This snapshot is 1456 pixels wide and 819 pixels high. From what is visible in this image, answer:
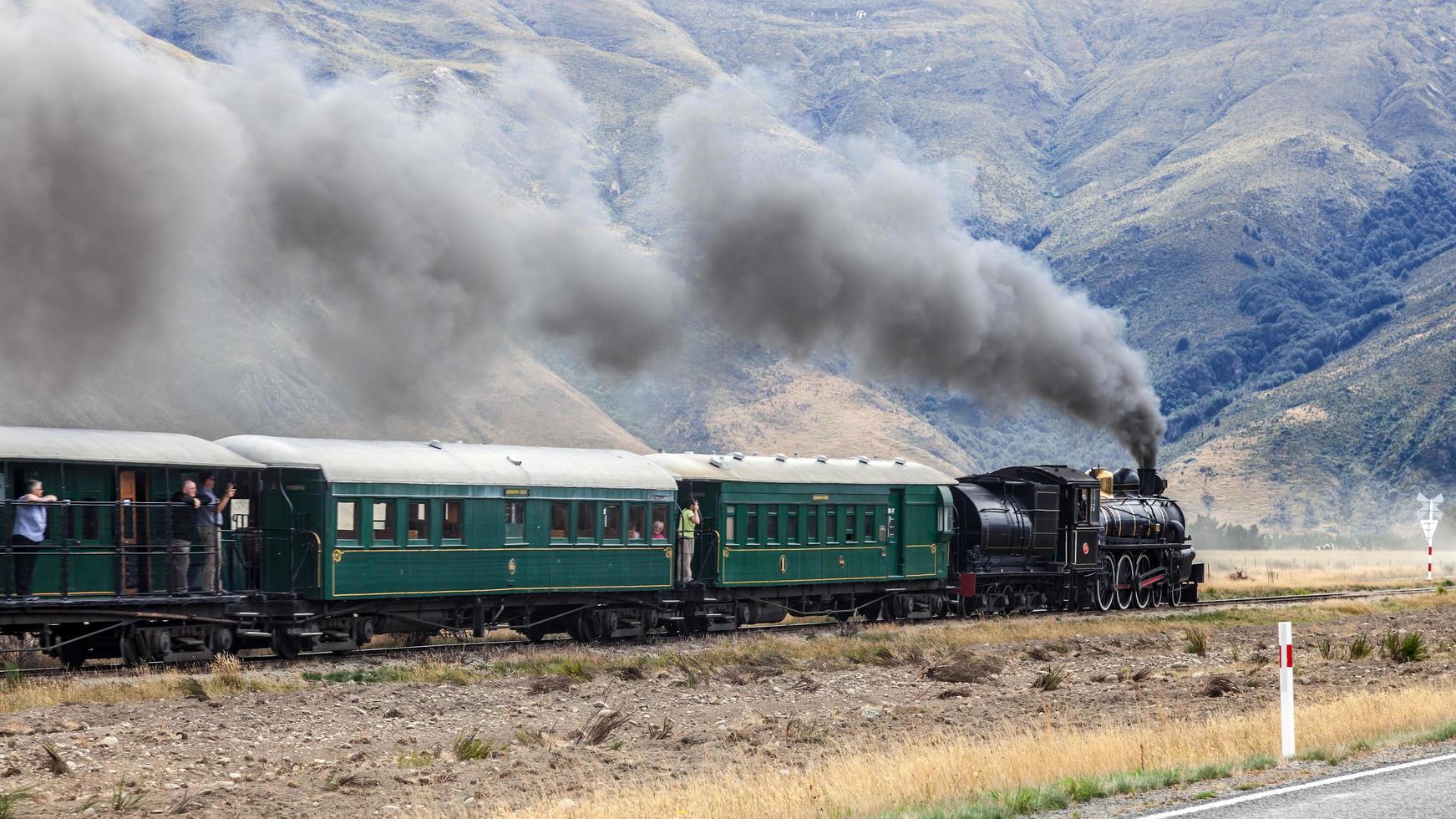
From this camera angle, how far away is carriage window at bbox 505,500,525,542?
83.4 ft

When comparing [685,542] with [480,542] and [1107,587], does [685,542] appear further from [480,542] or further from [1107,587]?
[1107,587]

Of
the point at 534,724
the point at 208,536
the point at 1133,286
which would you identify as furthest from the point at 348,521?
the point at 1133,286

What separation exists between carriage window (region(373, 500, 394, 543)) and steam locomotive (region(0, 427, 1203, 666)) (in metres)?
0.03

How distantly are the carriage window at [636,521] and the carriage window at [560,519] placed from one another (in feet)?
4.56

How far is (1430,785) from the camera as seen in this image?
12.7 metres

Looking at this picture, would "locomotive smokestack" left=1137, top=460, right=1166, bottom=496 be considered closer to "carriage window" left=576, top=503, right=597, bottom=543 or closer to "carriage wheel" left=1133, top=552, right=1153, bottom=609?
"carriage wheel" left=1133, top=552, right=1153, bottom=609

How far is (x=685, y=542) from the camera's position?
28547mm

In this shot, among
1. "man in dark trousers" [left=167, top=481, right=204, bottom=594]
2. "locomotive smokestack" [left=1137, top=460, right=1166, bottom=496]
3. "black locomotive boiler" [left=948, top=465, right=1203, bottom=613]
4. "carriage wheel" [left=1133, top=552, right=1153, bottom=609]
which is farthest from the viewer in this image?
"locomotive smokestack" [left=1137, top=460, right=1166, bottom=496]

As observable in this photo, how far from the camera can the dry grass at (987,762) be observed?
1323 cm

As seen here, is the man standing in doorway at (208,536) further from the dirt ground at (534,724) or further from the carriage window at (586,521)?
the carriage window at (586,521)

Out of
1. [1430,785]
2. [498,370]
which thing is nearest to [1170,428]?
[498,370]

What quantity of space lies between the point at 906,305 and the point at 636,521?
59.3 ft

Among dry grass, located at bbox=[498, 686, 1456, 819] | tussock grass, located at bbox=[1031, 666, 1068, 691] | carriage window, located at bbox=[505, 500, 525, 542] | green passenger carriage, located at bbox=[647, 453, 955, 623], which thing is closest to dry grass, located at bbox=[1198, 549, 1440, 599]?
green passenger carriage, located at bbox=[647, 453, 955, 623]

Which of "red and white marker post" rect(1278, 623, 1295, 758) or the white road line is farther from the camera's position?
"red and white marker post" rect(1278, 623, 1295, 758)
